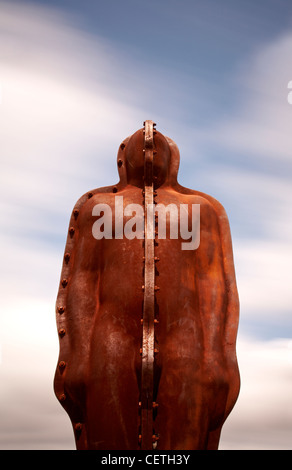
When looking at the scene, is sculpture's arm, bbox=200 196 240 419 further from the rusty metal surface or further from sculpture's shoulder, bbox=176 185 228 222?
the rusty metal surface

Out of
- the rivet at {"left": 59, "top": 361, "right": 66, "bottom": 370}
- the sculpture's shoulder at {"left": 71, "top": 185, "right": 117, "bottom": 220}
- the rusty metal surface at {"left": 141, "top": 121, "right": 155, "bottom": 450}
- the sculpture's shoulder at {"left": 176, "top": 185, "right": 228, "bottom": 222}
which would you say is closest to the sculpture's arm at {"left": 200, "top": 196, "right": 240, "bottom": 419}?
the sculpture's shoulder at {"left": 176, "top": 185, "right": 228, "bottom": 222}

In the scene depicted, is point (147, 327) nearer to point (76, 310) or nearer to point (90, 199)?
point (76, 310)

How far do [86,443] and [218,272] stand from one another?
1972 mm

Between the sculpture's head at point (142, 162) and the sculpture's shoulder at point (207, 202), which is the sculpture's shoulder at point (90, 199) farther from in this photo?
the sculpture's shoulder at point (207, 202)

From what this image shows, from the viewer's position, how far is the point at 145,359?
20.9 ft

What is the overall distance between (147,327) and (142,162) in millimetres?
1754

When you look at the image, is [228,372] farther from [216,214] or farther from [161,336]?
[216,214]

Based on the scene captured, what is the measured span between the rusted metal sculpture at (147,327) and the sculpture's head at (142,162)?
0.01 metres

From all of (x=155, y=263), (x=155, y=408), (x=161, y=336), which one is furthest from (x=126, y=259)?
(x=155, y=408)

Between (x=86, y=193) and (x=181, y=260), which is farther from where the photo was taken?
(x=86, y=193)

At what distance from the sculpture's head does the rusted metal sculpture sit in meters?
0.01

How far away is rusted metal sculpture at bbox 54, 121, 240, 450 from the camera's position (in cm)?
639

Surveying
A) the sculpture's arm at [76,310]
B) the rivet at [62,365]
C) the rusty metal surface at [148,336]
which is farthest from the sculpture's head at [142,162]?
the rivet at [62,365]

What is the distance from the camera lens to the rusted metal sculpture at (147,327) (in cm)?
639
